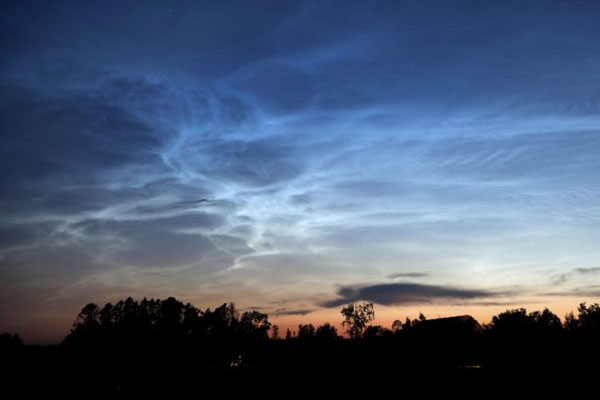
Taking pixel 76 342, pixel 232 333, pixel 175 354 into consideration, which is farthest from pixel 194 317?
pixel 175 354

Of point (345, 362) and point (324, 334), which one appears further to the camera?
→ point (324, 334)

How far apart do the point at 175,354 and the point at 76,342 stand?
30938 mm

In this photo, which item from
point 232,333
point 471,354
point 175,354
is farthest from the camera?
point 232,333

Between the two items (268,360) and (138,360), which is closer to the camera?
(268,360)

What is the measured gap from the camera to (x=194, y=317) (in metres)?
122

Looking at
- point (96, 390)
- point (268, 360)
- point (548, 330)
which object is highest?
point (548, 330)

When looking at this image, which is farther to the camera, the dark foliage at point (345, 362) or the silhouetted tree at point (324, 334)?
the silhouetted tree at point (324, 334)

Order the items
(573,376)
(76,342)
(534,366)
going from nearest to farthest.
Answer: (573,376)
(534,366)
(76,342)

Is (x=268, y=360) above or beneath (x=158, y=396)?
above

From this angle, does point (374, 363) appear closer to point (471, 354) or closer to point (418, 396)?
point (418, 396)

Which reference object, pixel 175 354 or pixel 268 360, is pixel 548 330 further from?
pixel 175 354

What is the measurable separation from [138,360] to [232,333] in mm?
58097

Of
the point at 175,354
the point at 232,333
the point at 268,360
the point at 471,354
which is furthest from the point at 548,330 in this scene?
the point at 232,333

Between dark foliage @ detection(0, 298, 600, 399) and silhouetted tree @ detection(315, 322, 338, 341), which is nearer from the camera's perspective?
dark foliage @ detection(0, 298, 600, 399)
